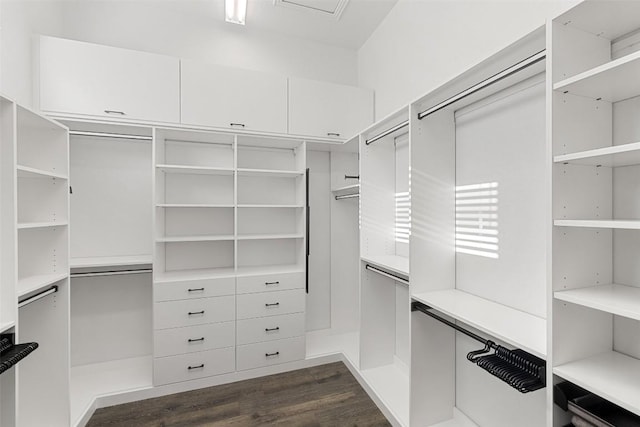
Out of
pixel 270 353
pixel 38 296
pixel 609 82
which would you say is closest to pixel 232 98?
pixel 38 296

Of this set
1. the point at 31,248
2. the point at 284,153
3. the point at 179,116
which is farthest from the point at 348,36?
the point at 31,248

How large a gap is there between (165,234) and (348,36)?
271 centimetres

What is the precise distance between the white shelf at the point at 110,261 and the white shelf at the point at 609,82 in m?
2.85

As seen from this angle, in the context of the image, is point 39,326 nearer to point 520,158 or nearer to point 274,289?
point 274,289

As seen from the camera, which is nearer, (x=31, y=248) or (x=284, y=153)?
(x=31, y=248)

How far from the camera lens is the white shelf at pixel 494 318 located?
1.23 metres

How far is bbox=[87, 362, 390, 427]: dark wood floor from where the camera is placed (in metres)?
2.11

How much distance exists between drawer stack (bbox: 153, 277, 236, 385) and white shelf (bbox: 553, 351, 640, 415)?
2.26 metres

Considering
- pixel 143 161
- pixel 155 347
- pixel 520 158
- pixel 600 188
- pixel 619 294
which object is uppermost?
pixel 143 161

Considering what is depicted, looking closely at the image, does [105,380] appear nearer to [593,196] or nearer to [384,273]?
[384,273]

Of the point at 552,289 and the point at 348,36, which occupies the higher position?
the point at 348,36

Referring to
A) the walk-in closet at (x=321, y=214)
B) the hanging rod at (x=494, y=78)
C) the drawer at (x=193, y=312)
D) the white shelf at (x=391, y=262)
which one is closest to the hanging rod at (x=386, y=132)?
the walk-in closet at (x=321, y=214)

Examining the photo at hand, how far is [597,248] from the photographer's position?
1.16m

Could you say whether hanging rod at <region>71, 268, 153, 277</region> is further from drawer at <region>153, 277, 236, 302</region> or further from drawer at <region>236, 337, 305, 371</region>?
drawer at <region>236, 337, 305, 371</region>
